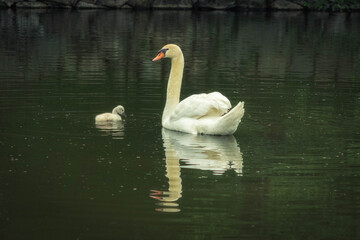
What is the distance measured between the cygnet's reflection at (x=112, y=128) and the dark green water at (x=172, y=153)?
0.10ft

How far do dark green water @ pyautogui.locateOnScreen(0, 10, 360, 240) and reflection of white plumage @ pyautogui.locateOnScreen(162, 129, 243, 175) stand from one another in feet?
0.09

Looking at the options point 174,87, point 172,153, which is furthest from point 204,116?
point 172,153

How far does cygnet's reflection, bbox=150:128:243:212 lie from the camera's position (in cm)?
930

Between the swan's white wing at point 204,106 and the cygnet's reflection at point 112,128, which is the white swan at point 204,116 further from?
the cygnet's reflection at point 112,128

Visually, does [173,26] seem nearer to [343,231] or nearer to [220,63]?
[220,63]

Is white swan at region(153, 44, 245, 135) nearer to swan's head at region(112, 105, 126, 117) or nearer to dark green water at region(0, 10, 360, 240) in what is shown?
dark green water at region(0, 10, 360, 240)

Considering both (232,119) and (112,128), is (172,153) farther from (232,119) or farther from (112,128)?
(112,128)

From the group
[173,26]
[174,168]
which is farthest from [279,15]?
[174,168]

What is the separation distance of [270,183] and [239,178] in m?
0.41

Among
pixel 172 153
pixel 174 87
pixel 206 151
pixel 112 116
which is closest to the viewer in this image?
pixel 172 153

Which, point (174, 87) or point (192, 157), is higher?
point (174, 87)

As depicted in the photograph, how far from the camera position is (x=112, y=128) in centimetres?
1317

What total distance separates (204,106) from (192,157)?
1.54 metres

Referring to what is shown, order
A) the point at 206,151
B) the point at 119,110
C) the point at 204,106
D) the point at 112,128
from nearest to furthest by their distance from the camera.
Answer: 1. the point at 206,151
2. the point at 204,106
3. the point at 112,128
4. the point at 119,110
